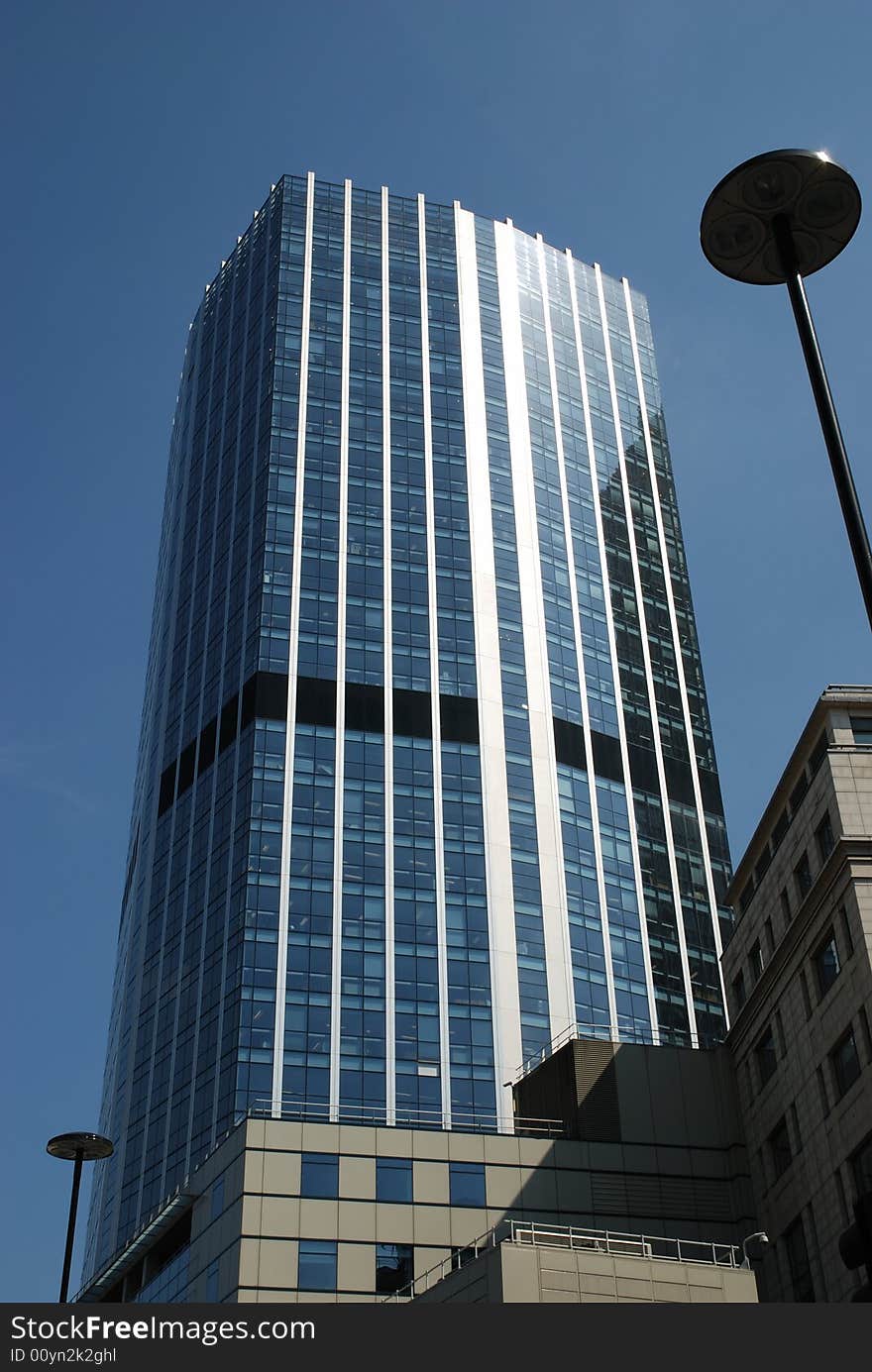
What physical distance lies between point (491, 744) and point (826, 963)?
96383mm

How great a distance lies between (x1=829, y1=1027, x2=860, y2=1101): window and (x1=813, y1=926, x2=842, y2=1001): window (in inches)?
110

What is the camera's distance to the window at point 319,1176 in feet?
276

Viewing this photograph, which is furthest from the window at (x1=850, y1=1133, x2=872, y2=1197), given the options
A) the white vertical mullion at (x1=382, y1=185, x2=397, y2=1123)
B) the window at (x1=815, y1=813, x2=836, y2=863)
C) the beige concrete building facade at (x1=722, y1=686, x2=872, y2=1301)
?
the white vertical mullion at (x1=382, y1=185, x2=397, y2=1123)

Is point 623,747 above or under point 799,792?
above

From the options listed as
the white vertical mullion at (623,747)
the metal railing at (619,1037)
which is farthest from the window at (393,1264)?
the white vertical mullion at (623,747)

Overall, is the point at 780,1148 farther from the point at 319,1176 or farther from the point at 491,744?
the point at 491,744

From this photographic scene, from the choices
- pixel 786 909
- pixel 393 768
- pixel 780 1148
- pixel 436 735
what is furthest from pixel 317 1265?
pixel 436 735

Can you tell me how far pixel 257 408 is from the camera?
188750 millimetres

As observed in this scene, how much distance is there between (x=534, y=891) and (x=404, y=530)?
1926 inches

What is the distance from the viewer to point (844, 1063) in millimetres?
63438

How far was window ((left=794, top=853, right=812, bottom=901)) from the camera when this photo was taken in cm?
6950

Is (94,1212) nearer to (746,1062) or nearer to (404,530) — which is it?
(404,530)

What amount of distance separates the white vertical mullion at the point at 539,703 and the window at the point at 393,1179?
5696 centimetres

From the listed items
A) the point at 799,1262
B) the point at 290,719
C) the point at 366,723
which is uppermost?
the point at 366,723
